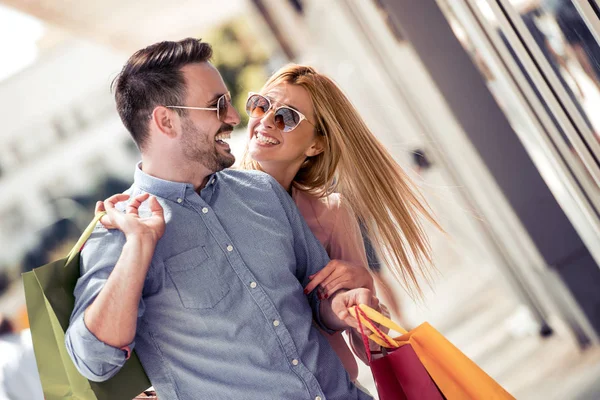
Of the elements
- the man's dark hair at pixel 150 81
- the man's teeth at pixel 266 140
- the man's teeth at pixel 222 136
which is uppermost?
the man's dark hair at pixel 150 81

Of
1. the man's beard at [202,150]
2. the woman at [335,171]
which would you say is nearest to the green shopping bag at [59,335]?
the man's beard at [202,150]

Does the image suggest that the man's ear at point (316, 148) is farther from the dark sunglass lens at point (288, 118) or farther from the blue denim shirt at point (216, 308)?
the blue denim shirt at point (216, 308)

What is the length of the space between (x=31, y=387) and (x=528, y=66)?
2.70m

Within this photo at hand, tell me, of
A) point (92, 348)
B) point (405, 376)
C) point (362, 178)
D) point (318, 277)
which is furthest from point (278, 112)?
point (92, 348)

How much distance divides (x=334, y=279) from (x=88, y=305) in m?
0.66

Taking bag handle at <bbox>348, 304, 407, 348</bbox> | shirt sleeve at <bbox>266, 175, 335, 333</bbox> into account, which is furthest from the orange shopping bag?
shirt sleeve at <bbox>266, 175, 335, 333</bbox>

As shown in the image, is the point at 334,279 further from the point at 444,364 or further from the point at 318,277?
the point at 444,364

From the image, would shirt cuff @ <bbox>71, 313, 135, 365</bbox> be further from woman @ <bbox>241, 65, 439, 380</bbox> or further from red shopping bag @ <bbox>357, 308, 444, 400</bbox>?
woman @ <bbox>241, 65, 439, 380</bbox>

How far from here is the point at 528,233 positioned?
4.20m

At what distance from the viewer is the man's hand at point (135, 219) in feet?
4.84

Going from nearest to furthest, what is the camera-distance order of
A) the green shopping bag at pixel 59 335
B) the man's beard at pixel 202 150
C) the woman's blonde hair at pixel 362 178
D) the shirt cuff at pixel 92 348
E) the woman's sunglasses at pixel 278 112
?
1. the shirt cuff at pixel 92 348
2. the green shopping bag at pixel 59 335
3. the man's beard at pixel 202 150
4. the woman's blonde hair at pixel 362 178
5. the woman's sunglasses at pixel 278 112

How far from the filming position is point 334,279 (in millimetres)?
1816

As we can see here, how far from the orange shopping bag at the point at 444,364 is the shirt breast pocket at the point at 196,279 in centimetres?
36

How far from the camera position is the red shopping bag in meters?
1.68
